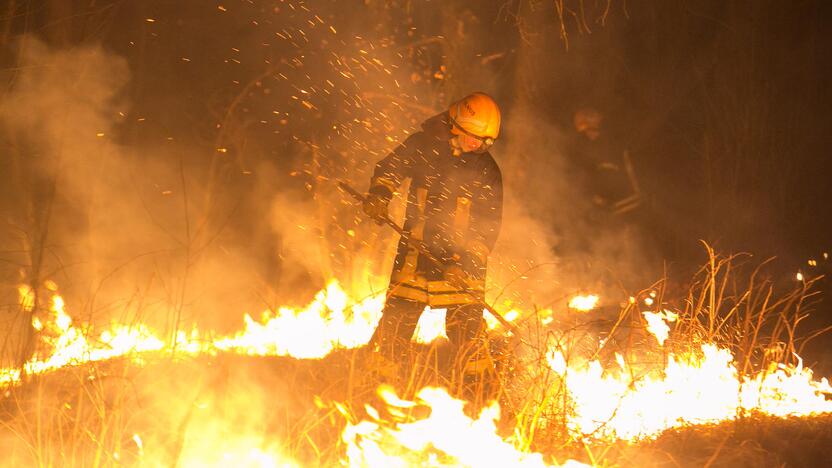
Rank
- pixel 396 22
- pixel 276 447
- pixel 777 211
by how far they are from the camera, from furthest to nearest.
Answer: pixel 777 211, pixel 396 22, pixel 276 447

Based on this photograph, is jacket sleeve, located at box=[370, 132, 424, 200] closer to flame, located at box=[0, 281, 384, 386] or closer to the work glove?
the work glove

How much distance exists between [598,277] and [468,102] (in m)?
6.58

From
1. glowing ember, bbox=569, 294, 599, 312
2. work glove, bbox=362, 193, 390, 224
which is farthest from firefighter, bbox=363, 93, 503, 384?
glowing ember, bbox=569, 294, 599, 312

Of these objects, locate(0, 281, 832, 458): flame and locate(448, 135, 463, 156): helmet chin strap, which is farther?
locate(448, 135, 463, 156): helmet chin strap

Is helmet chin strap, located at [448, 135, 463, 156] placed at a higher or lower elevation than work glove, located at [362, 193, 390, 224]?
higher

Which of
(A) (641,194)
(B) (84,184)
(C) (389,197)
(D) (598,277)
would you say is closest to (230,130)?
(B) (84,184)

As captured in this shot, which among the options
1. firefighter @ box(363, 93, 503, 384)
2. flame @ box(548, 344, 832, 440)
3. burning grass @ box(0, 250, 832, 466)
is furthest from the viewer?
firefighter @ box(363, 93, 503, 384)

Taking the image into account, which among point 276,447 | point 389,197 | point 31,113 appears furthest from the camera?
point 31,113

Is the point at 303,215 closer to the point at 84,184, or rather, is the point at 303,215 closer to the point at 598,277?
the point at 84,184

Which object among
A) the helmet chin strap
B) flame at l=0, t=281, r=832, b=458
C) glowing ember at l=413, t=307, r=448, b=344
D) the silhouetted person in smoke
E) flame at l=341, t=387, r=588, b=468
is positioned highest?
the silhouetted person in smoke

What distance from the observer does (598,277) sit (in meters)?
11.2

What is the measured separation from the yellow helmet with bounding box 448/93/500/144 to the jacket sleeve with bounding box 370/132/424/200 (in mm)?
292

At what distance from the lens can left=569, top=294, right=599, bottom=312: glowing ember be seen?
8880mm

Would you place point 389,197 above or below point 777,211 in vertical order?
below
